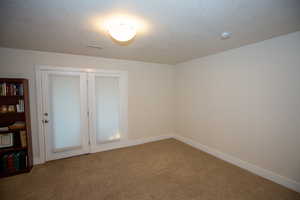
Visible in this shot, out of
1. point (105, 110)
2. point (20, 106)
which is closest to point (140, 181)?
point (105, 110)

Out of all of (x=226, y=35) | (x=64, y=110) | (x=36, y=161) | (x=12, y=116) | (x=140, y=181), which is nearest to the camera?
(x=226, y=35)

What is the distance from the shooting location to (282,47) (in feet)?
6.93

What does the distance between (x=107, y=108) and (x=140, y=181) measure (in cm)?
197

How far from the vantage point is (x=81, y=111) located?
3250mm

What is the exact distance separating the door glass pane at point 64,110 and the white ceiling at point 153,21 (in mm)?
829

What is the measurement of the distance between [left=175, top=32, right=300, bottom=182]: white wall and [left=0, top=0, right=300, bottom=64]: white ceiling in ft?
1.18

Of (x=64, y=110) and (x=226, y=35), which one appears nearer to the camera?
(x=226, y=35)

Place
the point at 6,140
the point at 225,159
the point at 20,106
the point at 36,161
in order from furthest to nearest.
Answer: the point at 225,159 → the point at 36,161 → the point at 20,106 → the point at 6,140

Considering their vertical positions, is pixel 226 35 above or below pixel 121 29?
above

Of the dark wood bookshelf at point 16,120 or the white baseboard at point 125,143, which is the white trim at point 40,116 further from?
the white baseboard at point 125,143

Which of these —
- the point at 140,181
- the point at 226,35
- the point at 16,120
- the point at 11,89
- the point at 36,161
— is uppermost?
the point at 226,35

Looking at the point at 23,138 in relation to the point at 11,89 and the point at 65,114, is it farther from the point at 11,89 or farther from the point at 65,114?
the point at 11,89

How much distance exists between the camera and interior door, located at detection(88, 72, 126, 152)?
11.1ft

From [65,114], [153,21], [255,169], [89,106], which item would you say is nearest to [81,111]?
[89,106]
